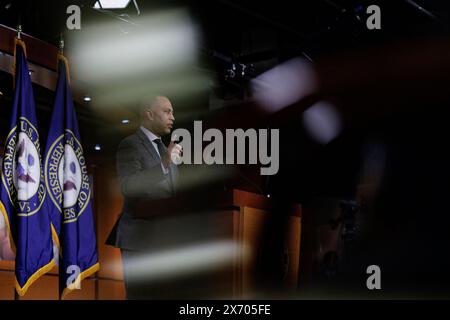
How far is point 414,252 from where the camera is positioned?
395 cm

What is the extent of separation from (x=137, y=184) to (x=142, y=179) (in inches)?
1.4

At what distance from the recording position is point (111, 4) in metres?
3.86

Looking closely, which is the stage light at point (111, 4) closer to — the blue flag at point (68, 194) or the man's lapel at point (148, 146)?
the blue flag at point (68, 194)

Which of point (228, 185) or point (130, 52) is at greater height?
point (130, 52)

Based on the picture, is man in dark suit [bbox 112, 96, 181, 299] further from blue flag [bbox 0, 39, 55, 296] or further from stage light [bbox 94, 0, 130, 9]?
stage light [bbox 94, 0, 130, 9]

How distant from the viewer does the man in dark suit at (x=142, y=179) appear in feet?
8.40

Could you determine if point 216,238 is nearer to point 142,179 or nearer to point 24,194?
point 142,179

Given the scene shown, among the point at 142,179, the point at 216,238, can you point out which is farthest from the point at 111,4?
the point at 216,238

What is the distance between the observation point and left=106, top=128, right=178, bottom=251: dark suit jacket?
2611 millimetres

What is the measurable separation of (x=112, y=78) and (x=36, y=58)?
3.57 feet

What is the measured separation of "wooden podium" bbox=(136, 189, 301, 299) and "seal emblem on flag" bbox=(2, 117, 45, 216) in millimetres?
824
